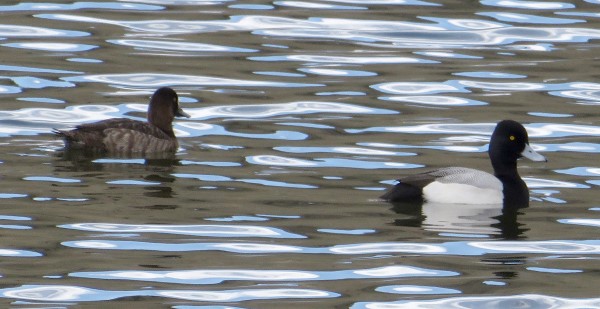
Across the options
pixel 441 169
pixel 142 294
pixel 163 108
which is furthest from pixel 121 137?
pixel 142 294

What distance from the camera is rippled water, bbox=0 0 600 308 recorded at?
8.06 m

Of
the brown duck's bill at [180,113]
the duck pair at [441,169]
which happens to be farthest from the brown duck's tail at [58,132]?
the brown duck's bill at [180,113]

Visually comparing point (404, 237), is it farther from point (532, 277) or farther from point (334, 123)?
point (334, 123)

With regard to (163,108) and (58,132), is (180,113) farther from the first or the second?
(58,132)

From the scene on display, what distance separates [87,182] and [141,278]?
3.05m

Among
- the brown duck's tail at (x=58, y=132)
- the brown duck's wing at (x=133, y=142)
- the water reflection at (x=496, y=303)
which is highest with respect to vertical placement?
the brown duck's tail at (x=58, y=132)

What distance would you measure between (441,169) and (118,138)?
2.97m

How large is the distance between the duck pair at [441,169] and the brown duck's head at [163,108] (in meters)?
0.15

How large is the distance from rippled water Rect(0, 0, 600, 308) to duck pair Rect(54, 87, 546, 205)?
15 centimetres

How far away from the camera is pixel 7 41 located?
57.0 feet

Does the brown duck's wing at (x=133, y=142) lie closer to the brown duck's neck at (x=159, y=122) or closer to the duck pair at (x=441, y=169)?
the duck pair at (x=441, y=169)

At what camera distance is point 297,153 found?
12203 millimetres

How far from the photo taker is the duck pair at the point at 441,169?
1052 cm

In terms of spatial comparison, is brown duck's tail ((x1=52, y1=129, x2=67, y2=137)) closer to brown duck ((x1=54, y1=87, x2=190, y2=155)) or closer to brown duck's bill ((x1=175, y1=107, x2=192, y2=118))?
brown duck ((x1=54, y1=87, x2=190, y2=155))
